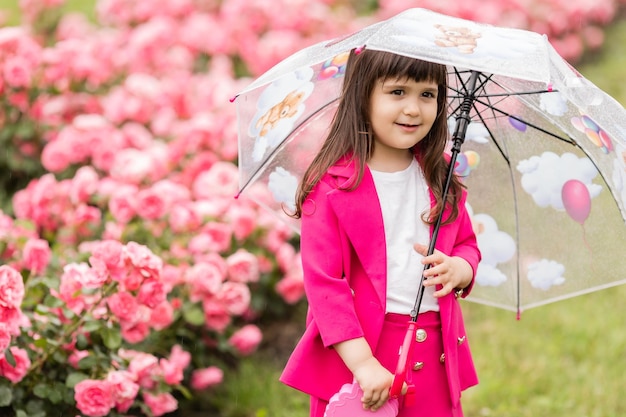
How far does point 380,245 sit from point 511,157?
0.70 m

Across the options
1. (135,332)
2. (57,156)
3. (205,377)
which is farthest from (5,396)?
(57,156)

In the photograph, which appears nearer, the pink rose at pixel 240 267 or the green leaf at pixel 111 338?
the green leaf at pixel 111 338

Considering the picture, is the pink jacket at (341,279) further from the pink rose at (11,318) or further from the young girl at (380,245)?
the pink rose at (11,318)

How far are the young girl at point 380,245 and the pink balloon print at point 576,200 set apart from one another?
0.48 m

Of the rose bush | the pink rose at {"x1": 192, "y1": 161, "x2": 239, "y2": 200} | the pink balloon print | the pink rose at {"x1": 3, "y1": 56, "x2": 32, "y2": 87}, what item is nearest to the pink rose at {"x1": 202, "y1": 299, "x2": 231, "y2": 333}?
the rose bush

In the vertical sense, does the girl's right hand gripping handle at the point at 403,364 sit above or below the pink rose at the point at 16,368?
above

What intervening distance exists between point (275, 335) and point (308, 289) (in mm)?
2041

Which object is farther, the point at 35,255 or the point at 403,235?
the point at 35,255

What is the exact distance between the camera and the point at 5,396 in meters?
2.52

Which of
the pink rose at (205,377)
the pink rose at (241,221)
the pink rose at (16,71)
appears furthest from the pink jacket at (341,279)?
the pink rose at (16,71)

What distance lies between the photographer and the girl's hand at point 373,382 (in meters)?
2.02

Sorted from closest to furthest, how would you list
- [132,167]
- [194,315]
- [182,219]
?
[194,315], [182,219], [132,167]

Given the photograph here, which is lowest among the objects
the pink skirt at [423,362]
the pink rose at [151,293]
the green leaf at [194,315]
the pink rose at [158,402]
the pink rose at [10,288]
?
the pink rose at [158,402]

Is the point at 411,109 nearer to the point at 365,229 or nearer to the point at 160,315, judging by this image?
the point at 365,229
